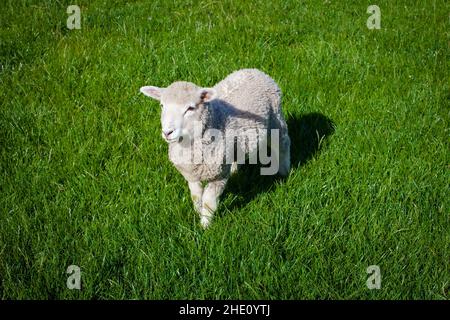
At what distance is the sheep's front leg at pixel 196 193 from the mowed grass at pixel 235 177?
86 millimetres

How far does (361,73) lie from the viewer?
5055 mm

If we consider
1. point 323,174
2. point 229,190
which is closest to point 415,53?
point 323,174

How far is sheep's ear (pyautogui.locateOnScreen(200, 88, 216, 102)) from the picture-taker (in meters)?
2.92

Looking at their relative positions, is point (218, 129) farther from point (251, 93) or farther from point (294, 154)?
point (294, 154)

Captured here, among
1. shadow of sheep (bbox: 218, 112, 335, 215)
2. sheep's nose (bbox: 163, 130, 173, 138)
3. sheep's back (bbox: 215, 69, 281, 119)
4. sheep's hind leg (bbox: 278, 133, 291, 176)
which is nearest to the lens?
sheep's nose (bbox: 163, 130, 173, 138)

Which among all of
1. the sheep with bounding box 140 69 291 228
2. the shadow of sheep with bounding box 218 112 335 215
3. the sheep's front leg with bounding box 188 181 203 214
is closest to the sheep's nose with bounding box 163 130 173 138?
the sheep with bounding box 140 69 291 228

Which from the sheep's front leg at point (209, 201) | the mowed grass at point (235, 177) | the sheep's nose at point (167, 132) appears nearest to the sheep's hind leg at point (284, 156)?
the mowed grass at point (235, 177)

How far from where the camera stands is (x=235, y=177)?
3854 millimetres

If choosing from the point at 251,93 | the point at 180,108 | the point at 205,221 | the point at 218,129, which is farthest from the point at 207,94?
the point at 205,221

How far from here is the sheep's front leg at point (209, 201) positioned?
10.7ft

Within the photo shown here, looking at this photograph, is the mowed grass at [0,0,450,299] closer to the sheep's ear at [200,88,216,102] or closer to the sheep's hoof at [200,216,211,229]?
the sheep's hoof at [200,216,211,229]

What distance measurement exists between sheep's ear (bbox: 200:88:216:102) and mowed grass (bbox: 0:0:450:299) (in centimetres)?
81

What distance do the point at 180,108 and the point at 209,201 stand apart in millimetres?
733
